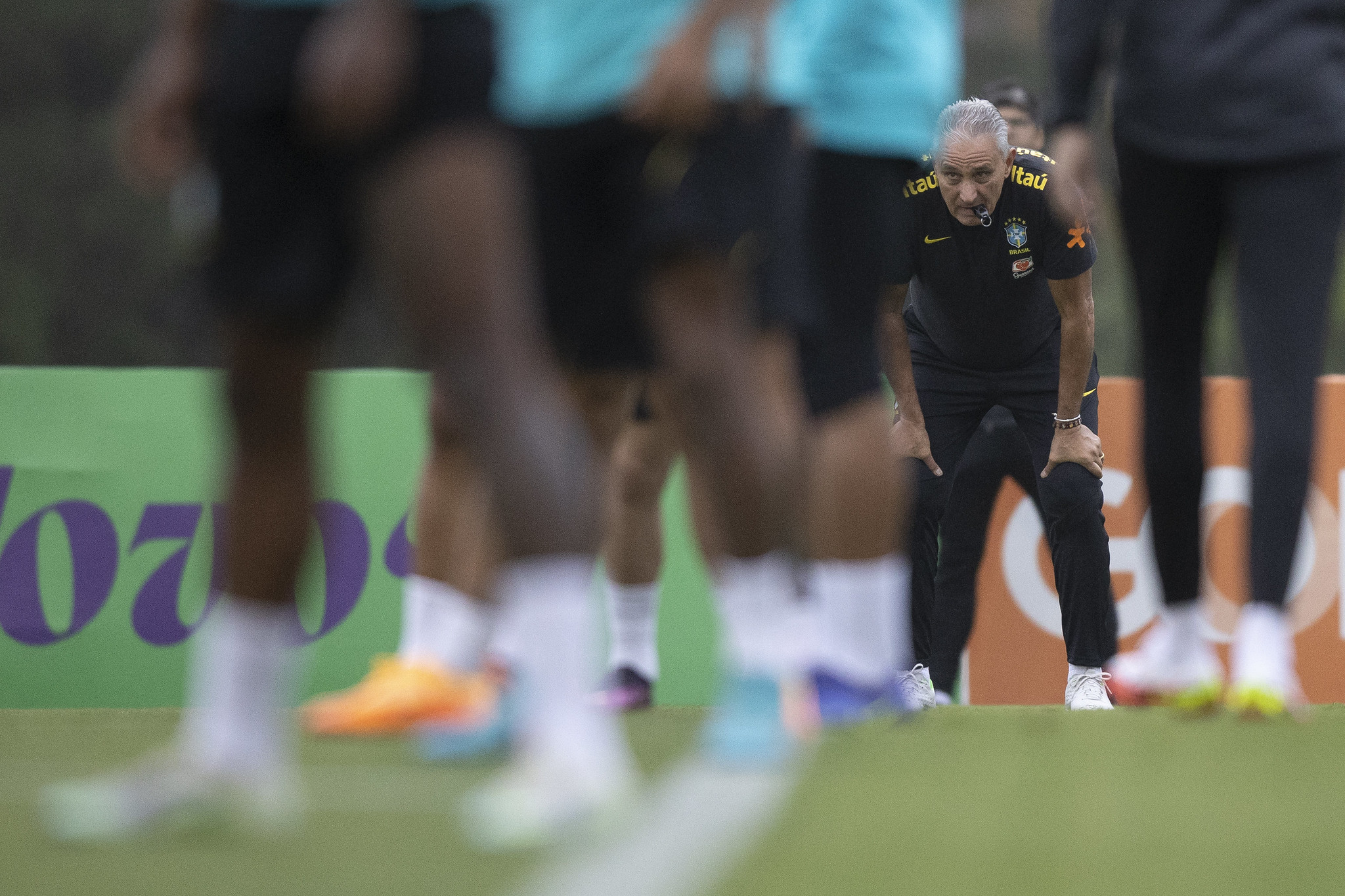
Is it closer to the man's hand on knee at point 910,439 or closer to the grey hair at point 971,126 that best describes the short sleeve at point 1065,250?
the grey hair at point 971,126

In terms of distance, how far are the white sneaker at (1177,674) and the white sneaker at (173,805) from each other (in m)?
1.73

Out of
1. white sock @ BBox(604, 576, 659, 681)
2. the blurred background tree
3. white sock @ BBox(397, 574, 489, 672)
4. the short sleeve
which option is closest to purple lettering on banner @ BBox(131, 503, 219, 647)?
white sock @ BBox(604, 576, 659, 681)

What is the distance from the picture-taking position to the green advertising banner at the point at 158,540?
17.1 ft

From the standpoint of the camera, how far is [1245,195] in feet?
9.59

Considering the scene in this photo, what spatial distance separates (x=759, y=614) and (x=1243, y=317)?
3.67 feet

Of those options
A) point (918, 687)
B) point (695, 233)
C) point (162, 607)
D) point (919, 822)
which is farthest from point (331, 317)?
point (162, 607)

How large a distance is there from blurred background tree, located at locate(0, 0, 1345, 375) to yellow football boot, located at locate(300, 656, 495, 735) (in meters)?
18.2

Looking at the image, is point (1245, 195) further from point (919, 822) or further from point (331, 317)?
point (331, 317)

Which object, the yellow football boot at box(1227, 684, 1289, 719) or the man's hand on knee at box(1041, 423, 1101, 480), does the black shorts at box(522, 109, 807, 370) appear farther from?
the man's hand on knee at box(1041, 423, 1101, 480)

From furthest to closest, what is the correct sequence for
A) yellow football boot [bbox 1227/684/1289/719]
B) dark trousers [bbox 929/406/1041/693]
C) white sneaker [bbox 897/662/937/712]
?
dark trousers [bbox 929/406/1041/693] < white sneaker [bbox 897/662/937/712] < yellow football boot [bbox 1227/684/1289/719]

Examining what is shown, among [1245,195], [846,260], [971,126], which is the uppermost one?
[971,126]

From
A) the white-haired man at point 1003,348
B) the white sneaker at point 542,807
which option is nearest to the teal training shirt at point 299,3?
the white sneaker at point 542,807

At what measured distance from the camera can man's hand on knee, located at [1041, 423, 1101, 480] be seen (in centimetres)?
449

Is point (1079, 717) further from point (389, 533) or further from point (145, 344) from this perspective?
point (145, 344)
